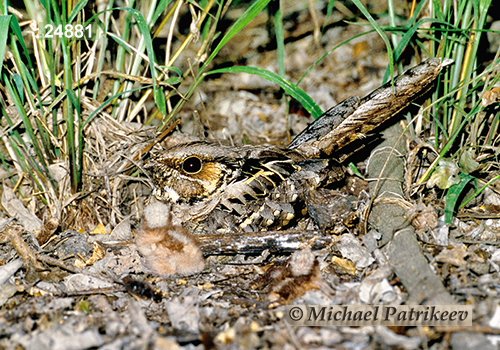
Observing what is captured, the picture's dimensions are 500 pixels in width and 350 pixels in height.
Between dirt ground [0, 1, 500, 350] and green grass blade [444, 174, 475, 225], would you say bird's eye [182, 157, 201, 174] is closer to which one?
dirt ground [0, 1, 500, 350]

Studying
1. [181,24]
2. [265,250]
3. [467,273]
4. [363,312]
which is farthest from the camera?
[181,24]

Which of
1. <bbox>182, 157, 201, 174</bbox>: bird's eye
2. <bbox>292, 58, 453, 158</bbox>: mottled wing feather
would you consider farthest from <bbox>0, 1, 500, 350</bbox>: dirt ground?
<bbox>182, 157, 201, 174</bbox>: bird's eye

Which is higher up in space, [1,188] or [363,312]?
[1,188]

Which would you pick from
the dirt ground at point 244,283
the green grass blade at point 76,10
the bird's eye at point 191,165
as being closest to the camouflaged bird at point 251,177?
the bird's eye at point 191,165

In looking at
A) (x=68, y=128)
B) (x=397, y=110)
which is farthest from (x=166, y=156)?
(x=397, y=110)

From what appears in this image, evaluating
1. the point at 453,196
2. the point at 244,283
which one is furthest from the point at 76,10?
the point at 453,196

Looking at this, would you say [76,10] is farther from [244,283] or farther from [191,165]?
[244,283]

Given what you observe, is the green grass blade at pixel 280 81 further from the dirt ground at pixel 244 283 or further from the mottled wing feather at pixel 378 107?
the dirt ground at pixel 244 283

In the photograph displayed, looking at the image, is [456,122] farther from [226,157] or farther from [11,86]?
[11,86]
